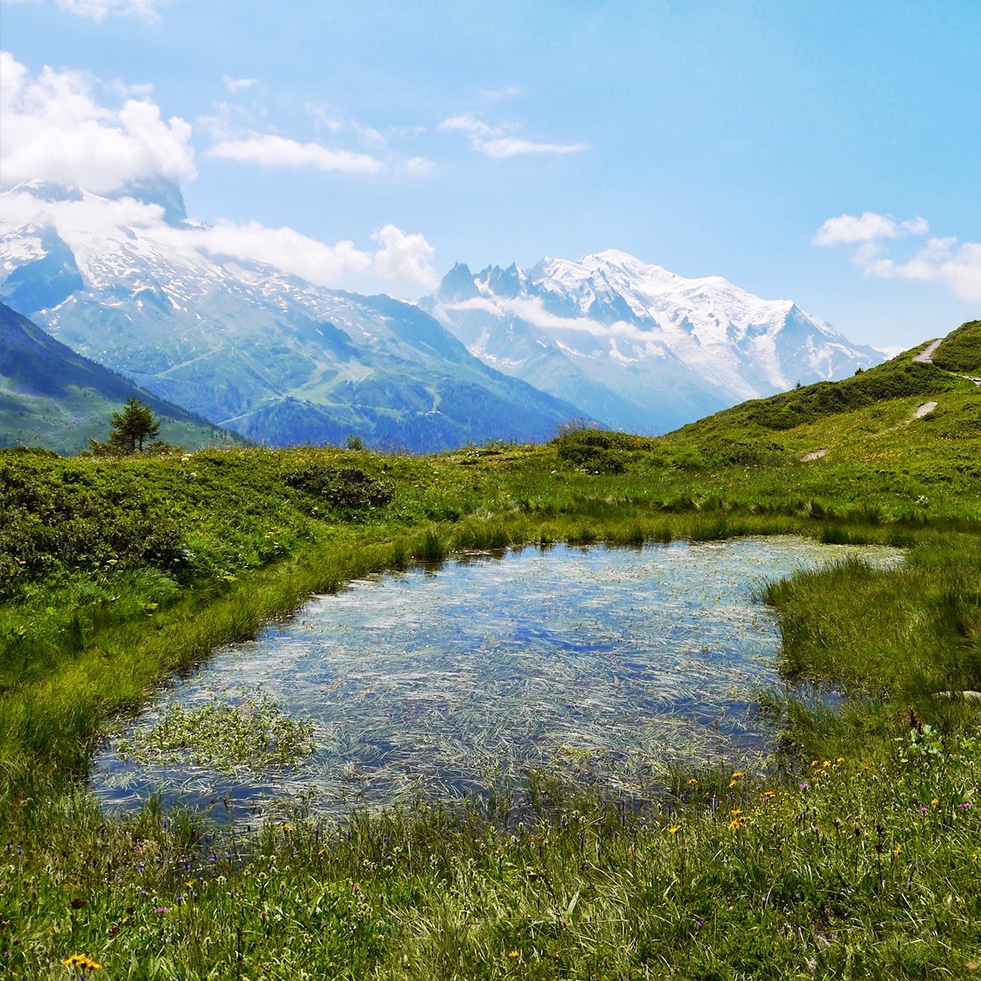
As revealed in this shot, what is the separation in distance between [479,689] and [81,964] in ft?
22.5

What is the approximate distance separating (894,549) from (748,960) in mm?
20284

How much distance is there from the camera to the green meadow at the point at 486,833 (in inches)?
165

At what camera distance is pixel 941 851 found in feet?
15.6

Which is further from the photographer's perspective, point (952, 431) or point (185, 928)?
point (952, 431)

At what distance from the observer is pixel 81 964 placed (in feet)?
12.0

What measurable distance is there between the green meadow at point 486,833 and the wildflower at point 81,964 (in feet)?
0.11

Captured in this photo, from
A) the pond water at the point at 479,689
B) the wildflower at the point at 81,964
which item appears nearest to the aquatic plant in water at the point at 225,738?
the pond water at the point at 479,689

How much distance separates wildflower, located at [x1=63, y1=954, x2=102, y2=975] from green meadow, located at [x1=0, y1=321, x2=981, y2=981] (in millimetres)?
34

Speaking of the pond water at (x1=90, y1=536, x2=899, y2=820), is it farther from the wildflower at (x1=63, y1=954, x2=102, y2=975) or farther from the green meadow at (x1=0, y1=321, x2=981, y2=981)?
the wildflower at (x1=63, y1=954, x2=102, y2=975)

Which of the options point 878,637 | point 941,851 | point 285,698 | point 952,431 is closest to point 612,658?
point 878,637

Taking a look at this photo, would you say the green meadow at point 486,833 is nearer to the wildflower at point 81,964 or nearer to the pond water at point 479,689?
the wildflower at point 81,964

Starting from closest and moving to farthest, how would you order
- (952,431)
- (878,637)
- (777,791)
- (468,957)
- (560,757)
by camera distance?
(468,957) → (777,791) → (560,757) → (878,637) → (952,431)

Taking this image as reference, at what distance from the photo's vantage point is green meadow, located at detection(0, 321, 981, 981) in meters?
4.20

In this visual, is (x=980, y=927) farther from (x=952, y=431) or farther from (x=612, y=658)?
(x=952, y=431)
